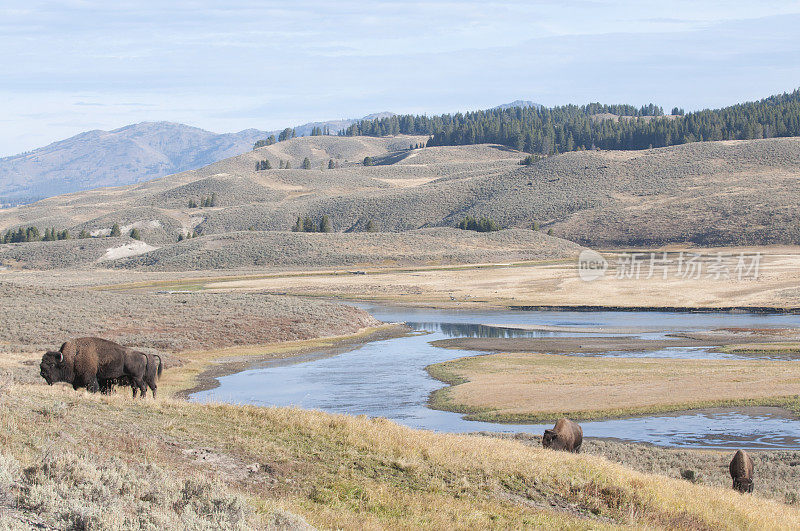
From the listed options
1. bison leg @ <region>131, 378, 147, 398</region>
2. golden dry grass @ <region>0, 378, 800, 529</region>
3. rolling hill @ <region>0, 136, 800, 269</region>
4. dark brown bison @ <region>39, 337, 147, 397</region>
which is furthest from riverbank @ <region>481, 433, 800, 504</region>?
rolling hill @ <region>0, 136, 800, 269</region>

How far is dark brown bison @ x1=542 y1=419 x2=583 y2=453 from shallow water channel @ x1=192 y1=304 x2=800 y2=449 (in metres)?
6.66

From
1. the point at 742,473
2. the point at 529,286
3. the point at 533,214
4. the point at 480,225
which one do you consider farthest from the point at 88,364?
the point at 533,214

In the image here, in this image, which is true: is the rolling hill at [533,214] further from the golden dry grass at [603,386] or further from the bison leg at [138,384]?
the bison leg at [138,384]

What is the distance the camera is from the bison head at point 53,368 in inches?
712

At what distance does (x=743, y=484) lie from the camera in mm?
16516

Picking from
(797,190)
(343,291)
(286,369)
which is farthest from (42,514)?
(797,190)

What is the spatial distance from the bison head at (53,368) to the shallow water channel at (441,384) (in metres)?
5.55

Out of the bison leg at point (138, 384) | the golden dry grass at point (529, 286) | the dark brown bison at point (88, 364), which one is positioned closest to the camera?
the dark brown bison at point (88, 364)

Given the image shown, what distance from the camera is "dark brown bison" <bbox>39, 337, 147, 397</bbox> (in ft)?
59.6

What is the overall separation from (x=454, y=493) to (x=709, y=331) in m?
45.7

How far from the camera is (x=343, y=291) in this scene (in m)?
83.0

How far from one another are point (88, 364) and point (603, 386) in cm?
2137

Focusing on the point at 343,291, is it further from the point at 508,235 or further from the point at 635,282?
the point at 508,235

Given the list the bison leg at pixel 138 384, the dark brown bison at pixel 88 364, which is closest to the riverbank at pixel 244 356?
the bison leg at pixel 138 384
